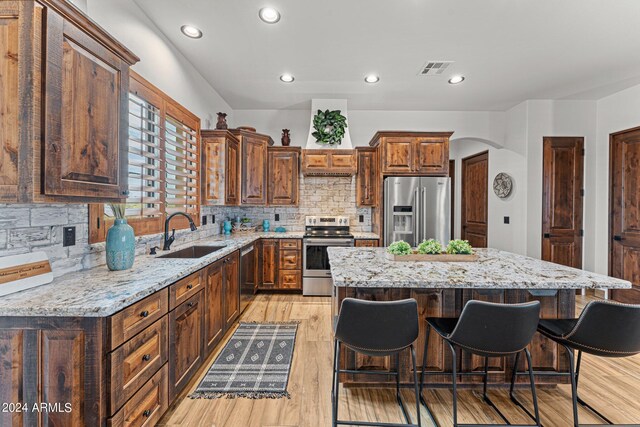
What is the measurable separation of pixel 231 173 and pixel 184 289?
2169 millimetres

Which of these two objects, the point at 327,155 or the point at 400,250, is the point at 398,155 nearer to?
the point at 327,155

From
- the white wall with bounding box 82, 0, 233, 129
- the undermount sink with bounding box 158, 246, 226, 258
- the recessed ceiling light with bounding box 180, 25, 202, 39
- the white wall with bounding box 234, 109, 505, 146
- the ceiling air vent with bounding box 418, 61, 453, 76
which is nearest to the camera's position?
the white wall with bounding box 82, 0, 233, 129

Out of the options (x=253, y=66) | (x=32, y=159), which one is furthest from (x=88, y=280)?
(x=253, y=66)

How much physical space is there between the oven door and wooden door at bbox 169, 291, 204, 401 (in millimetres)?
2117

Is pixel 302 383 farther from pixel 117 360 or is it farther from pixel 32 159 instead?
pixel 32 159

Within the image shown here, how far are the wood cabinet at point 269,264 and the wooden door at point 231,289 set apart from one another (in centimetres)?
104

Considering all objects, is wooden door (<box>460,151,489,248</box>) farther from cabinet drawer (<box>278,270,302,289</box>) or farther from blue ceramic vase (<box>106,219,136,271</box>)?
blue ceramic vase (<box>106,219,136,271</box>)

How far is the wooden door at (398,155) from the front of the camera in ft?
14.1

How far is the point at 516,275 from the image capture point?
1885 millimetres

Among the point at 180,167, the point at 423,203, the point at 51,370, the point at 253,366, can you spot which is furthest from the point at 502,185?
the point at 51,370

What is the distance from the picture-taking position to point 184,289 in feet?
6.40

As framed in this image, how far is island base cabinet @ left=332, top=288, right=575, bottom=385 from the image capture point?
2.04 meters

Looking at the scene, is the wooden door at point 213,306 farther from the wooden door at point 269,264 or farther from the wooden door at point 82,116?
the wooden door at point 269,264

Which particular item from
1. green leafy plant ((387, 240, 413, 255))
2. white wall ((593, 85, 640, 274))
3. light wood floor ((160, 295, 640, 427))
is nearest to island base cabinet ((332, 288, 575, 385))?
light wood floor ((160, 295, 640, 427))
